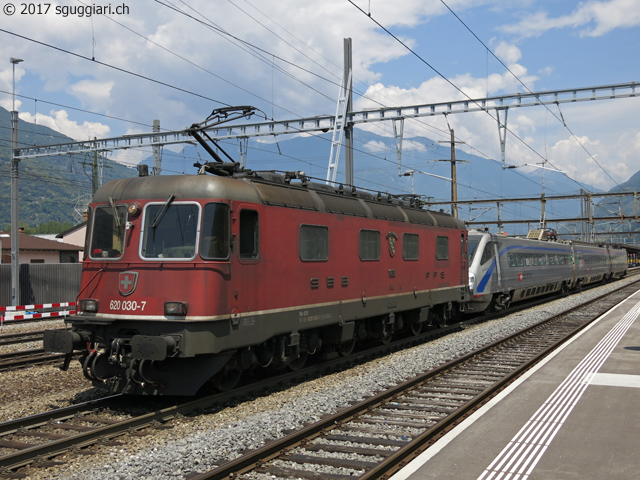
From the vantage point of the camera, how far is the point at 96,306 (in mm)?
9148

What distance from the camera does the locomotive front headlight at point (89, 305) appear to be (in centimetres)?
916

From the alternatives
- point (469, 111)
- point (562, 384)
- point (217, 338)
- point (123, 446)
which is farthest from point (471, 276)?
point (123, 446)

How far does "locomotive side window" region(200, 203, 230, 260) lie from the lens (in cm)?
878

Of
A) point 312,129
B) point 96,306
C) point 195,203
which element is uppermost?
point 312,129

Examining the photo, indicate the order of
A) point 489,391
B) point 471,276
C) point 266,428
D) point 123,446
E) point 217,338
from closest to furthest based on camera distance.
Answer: point 123,446 → point 266,428 → point 217,338 → point 489,391 → point 471,276

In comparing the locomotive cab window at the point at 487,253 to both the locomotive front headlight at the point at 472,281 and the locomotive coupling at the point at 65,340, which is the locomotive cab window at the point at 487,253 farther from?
the locomotive coupling at the point at 65,340

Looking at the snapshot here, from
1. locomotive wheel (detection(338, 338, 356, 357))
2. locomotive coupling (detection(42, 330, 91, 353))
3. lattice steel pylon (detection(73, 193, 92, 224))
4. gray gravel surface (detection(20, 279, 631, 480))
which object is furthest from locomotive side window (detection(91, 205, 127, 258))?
lattice steel pylon (detection(73, 193, 92, 224))

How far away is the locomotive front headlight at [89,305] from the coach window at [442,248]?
10441 mm

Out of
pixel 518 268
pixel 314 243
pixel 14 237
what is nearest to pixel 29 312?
pixel 14 237

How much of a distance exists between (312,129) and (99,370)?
17015 millimetres

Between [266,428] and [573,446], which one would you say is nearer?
[573,446]

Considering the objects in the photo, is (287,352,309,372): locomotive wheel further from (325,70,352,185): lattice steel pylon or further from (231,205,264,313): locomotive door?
(325,70,352,185): lattice steel pylon

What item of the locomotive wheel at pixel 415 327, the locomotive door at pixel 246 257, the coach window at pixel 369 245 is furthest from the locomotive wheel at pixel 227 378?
the locomotive wheel at pixel 415 327

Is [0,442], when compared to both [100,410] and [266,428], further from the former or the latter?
[266,428]
